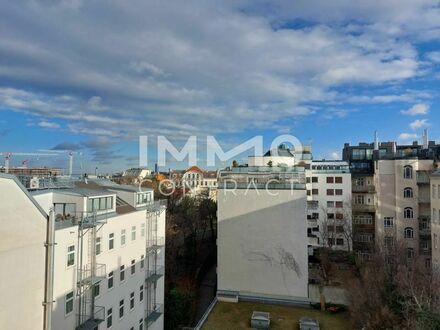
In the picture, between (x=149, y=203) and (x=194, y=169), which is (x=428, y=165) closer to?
(x=149, y=203)

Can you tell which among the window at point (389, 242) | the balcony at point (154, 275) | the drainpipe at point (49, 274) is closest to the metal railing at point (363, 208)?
the window at point (389, 242)

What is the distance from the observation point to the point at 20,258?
11227 mm

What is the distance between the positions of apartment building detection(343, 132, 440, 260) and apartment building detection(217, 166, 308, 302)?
27.6ft

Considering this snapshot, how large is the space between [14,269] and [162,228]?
527 inches

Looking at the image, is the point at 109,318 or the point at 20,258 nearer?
the point at 20,258

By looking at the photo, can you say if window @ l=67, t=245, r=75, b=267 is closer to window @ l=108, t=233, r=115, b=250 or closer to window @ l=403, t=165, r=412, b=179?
window @ l=108, t=233, r=115, b=250

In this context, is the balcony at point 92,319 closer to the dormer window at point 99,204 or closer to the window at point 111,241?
the window at point 111,241

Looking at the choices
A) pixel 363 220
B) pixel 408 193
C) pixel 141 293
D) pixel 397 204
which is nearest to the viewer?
pixel 141 293

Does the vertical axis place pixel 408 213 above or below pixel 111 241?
below

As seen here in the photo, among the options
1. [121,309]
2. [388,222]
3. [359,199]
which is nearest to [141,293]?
[121,309]

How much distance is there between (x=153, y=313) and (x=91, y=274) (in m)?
8.66

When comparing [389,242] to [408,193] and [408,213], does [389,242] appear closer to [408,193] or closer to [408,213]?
[408,213]

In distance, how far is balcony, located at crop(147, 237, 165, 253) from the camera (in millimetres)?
22008

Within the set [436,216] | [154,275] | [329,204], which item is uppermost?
[436,216]
